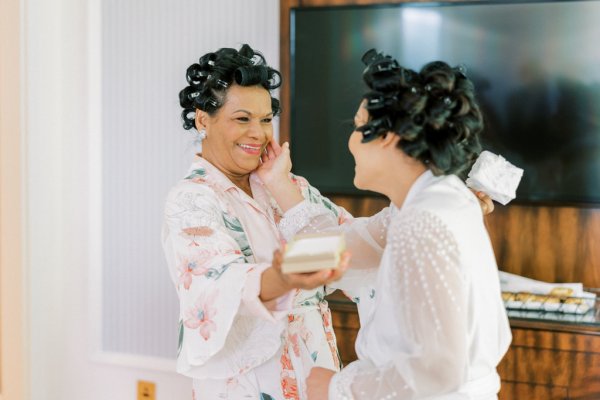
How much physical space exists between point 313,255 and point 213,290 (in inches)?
14.1

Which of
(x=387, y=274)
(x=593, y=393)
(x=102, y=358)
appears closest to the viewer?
(x=387, y=274)

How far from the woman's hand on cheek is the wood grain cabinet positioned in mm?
1098

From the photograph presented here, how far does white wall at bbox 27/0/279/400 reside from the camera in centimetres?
351

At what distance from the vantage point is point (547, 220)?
10.1 feet

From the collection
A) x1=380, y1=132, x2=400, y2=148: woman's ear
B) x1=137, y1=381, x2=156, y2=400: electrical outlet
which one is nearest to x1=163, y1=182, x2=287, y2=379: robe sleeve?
x1=380, y1=132, x2=400, y2=148: woman's ear

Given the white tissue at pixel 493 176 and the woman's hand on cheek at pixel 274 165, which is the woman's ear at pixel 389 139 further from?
the woman's hand on cheek at pixel 274 165

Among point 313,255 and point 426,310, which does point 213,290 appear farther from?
point 426,310

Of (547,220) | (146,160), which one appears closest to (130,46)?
(146,160)

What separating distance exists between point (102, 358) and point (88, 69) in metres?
1.34

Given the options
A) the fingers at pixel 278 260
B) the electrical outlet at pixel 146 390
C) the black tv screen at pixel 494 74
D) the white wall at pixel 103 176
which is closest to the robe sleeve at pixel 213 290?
the fingers at pixel 278 260

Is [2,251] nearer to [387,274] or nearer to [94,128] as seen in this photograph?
[94,128]

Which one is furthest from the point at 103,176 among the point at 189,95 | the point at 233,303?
the point at 233,303

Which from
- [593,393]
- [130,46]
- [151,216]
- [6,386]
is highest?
[130,46]

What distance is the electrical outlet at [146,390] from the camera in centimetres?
364
